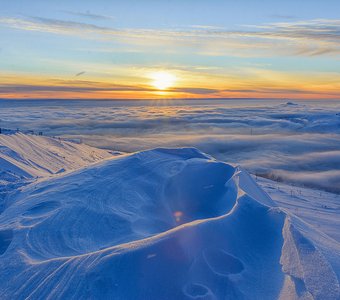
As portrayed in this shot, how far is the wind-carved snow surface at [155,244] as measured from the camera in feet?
11.5

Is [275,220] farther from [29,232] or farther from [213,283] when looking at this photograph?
[29,232]

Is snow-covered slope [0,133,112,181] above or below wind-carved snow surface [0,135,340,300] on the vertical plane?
below

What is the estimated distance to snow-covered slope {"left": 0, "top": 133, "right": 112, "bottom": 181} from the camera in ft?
30.6

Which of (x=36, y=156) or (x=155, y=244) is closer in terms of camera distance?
(x=155, y=244)

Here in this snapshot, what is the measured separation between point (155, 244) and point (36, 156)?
31.9 ft

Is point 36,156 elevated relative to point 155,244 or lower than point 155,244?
lower

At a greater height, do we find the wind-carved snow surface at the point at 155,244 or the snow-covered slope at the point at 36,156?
the wind-carved snow surface at the point at 155,244

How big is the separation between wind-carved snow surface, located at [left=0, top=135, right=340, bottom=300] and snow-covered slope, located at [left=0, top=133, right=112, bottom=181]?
310cm

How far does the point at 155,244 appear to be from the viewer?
12.3ft

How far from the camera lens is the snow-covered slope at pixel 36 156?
933cm

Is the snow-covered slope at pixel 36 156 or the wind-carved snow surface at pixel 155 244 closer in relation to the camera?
A: the wind-carved snow surface at pixel 155 244

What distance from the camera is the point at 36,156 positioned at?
40.9ft

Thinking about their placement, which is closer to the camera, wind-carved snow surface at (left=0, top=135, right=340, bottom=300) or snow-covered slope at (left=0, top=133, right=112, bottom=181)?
wind-carved snow surface at (left=0, top=135, right=340, bottom=300)

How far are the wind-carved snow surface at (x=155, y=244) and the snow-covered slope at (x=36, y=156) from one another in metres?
3.10
